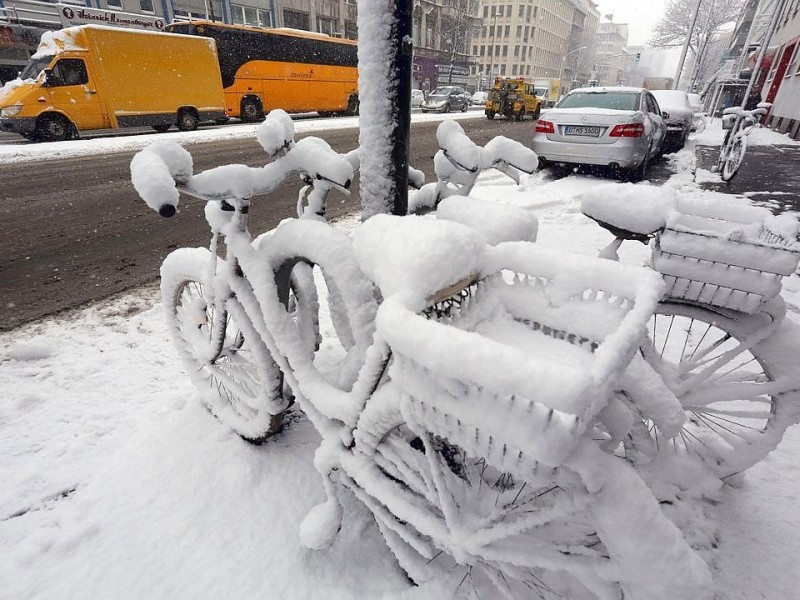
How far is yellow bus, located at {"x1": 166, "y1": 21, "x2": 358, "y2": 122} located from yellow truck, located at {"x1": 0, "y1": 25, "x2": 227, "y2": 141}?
111 cm

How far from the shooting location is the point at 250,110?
717 inches

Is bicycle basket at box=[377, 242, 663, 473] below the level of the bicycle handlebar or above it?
below

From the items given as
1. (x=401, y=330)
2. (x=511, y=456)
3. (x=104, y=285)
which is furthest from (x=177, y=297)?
(x=104, y=285)

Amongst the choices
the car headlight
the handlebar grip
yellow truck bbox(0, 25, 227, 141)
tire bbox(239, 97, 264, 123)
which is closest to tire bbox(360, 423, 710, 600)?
the handlebar grip

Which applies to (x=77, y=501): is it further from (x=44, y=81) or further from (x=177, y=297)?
(x=44, y=81)

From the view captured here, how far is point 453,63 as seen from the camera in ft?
141

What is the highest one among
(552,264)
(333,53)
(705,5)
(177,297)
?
(705,5)

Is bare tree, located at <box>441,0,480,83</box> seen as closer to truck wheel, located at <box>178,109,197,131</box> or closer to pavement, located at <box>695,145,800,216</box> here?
truck wheel, located at <box>178,109,197,131</box>

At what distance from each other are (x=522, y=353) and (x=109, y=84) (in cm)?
1701

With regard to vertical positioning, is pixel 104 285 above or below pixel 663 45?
below

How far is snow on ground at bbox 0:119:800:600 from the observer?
154cm

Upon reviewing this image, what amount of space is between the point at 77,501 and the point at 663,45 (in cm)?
5825

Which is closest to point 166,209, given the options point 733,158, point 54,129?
point 733,158

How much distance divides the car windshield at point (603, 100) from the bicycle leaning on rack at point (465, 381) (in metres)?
7.08
